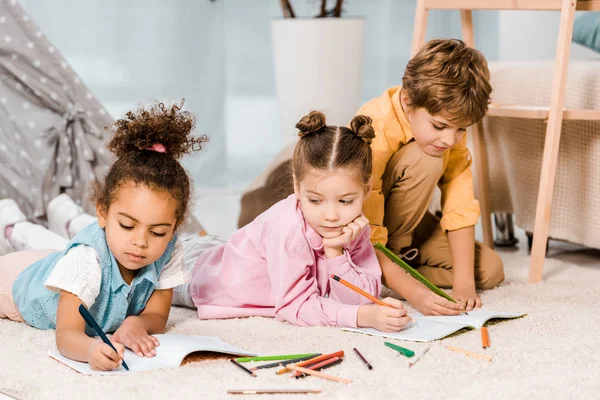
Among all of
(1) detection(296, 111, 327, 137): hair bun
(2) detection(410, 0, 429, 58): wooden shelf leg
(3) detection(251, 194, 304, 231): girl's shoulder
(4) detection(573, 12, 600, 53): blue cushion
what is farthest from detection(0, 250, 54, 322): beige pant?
(4) detection(573, 12, 600, 53): blue cushion

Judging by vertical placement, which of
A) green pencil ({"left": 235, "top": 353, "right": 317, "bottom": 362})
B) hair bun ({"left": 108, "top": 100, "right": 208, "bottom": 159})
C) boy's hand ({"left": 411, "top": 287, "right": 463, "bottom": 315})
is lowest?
boy's hand ({"left": 411, "top": 287, "right": 463, "bottom": 315})

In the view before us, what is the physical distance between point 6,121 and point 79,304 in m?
1.07

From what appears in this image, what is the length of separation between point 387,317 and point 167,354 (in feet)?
1.22

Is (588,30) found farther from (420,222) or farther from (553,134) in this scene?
(420,222)

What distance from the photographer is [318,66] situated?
326 cm

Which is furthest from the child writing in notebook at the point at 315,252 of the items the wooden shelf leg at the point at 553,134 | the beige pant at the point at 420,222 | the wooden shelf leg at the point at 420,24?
the wooden shelf leg at the point at 420,24

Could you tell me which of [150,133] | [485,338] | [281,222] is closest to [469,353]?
[485,338]

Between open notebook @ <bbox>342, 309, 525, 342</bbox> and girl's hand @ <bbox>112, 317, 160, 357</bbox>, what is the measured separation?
347 millimetres

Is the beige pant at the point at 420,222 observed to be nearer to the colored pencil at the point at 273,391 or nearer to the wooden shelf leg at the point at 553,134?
the wooden shelf leg at the point at 553,134

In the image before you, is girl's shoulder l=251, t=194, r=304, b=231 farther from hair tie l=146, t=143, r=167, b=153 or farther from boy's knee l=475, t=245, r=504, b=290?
boy's knee l=475, t=245, r=504, b=290

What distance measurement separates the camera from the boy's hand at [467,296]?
1.70m

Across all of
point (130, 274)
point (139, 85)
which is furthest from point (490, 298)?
point (139, 85)

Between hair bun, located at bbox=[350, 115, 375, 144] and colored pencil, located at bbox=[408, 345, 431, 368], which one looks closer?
colored pencil, located at bbox=[408, 345, 431, 368]

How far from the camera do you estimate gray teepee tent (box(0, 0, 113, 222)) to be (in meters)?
2.29
